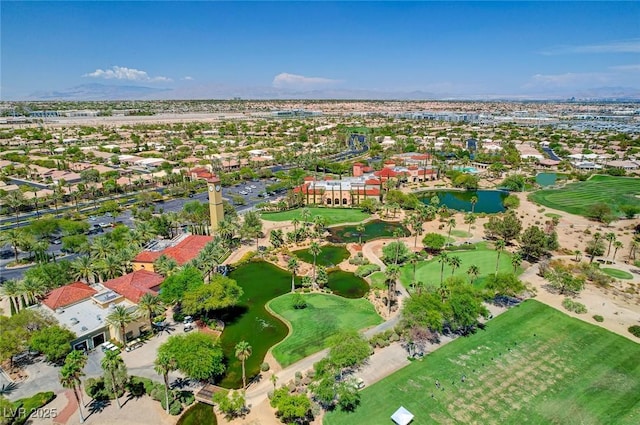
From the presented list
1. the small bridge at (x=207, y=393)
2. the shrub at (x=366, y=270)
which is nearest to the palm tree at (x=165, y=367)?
the small bridge at (x=207, y=393)

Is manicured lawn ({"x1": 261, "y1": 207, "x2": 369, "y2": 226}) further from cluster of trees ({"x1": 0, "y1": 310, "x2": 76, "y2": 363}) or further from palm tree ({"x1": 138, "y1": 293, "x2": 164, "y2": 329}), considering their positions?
cluster of trees ({"x1": 0, "y1": 310, "x2": 76, "y2": 363})

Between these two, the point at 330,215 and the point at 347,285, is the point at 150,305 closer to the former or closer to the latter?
the point at 347,285

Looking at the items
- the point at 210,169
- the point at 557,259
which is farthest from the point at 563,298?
the point at 210,169

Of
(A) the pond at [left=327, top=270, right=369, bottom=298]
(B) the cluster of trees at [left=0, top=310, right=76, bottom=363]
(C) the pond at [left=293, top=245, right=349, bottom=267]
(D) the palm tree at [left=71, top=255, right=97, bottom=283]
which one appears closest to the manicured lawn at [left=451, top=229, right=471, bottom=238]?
(C) the pond at [left=293, top=245, right=349, bottom=267]

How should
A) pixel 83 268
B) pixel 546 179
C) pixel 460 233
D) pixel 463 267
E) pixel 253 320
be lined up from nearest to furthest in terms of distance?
pixel 253 320 < pixel 83 268 < pixel 463 267 < pixel 460 233 < pixel 546 179

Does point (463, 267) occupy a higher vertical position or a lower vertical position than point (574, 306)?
higher

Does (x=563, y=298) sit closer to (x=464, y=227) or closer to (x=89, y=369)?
(x=464, y=227)

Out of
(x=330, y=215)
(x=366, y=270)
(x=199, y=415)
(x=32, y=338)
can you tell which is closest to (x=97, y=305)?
(x=32, y=338)

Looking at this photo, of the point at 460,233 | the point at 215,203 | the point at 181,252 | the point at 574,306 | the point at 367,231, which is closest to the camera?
the point at 574,306
